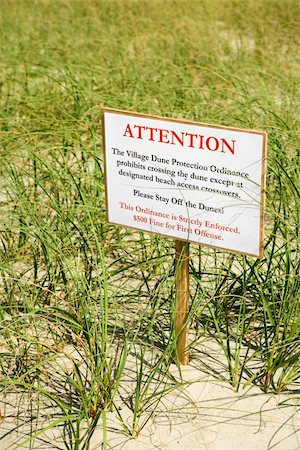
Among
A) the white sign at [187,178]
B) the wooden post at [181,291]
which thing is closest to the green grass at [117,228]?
the wooden post at [181,291]

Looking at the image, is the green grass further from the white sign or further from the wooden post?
the white sign

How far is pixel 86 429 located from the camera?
2.04 m

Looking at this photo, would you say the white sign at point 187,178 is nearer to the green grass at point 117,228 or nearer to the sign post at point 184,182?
the sign post at point 184,182

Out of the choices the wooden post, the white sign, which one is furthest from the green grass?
the white sign

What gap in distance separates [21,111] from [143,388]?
8.64ft

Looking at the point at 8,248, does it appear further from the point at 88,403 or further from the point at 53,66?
the point at 53,66

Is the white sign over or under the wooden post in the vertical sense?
over

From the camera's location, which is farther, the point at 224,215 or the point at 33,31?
the point at 33,31

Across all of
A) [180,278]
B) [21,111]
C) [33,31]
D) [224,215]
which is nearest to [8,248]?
[180,278]

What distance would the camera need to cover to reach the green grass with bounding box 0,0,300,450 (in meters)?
2.12

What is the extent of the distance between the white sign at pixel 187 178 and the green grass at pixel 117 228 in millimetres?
151

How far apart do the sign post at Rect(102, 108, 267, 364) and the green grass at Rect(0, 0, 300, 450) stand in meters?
0.13

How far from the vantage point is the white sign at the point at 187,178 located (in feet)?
6.64

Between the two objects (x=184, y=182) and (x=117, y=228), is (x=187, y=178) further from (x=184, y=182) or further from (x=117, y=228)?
(x=117, y=228)
